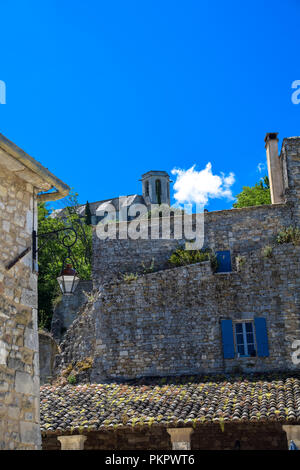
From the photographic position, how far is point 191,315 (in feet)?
68.0

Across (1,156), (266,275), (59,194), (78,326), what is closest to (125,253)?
(78,326)

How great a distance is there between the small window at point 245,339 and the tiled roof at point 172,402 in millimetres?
909

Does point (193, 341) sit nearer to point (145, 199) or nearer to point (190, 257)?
point (190, 257)

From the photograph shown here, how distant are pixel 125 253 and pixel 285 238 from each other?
6.12 m

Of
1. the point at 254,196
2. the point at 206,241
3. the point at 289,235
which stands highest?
the point at 254,196

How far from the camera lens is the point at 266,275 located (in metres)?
20.6

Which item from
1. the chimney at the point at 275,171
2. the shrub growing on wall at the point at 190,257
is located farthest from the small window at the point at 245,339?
the chimney at the point at 275,171

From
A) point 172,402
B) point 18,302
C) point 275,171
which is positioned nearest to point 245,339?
point 172,402

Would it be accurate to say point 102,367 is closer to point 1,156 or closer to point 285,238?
point 285,238

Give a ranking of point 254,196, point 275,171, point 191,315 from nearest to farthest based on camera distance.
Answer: point 191,315 → point 275,171 → point 254,196

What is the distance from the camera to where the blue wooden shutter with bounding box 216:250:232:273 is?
22125mm

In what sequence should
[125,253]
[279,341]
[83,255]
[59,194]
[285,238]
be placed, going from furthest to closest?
[83,255] → [125,253] → [285,238] → [279,341] → [59,194]

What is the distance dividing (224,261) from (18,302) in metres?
14.5

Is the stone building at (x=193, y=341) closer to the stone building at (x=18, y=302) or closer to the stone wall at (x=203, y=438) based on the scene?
the stone wall at (x=203, y=438)
